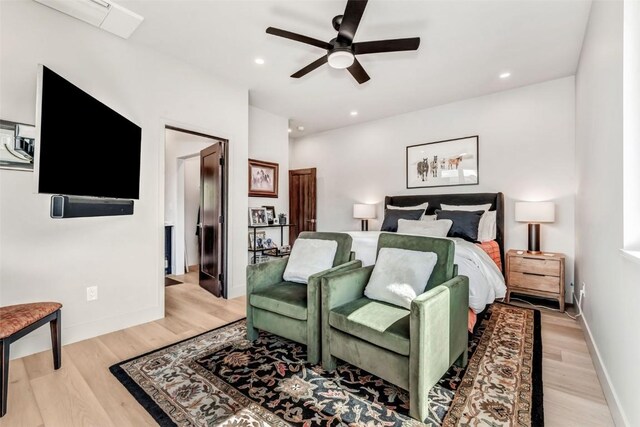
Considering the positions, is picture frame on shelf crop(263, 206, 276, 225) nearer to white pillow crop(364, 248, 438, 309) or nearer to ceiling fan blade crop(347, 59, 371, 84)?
ceiling fan blade crop(347, 59, 371, 84)

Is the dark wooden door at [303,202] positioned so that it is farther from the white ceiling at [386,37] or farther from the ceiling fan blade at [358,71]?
the ceiling fan blade at [358,71]

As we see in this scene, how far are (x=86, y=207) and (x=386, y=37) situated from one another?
115 inches

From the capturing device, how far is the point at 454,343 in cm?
189

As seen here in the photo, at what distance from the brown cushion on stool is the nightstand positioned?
14.8 ft

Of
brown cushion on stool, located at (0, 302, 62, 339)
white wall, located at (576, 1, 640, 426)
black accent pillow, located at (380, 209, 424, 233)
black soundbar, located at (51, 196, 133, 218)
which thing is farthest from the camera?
black accent pillow, located at (380, 209, 424, 233)

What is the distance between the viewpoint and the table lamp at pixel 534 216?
11.1 ft

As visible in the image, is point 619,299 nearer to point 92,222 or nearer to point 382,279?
point 382,279

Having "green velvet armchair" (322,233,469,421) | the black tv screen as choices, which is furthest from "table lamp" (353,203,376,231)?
the black tv screen

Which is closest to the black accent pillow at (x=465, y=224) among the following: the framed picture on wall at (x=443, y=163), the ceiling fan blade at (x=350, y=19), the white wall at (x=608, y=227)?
the framed picture on wall at (x=443, y=163)

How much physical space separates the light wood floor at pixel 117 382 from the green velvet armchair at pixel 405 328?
0.64m

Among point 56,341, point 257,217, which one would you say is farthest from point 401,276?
point 257,217

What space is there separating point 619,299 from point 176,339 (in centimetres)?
318

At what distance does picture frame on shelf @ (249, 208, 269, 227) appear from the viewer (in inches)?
183

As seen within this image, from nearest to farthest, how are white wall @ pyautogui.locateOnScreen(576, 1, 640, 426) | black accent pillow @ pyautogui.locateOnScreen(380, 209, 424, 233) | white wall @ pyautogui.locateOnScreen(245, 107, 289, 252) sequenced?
1. white wall @ pyautogui.locateOnScreen(576, 1, 640, 426)
2. black accent pillow @ pyautogui.locateOnScreen(380, 209, 424, 233)
3. white wall @ pyautogui.locateOnScreen(245, 107, 289, 252)
